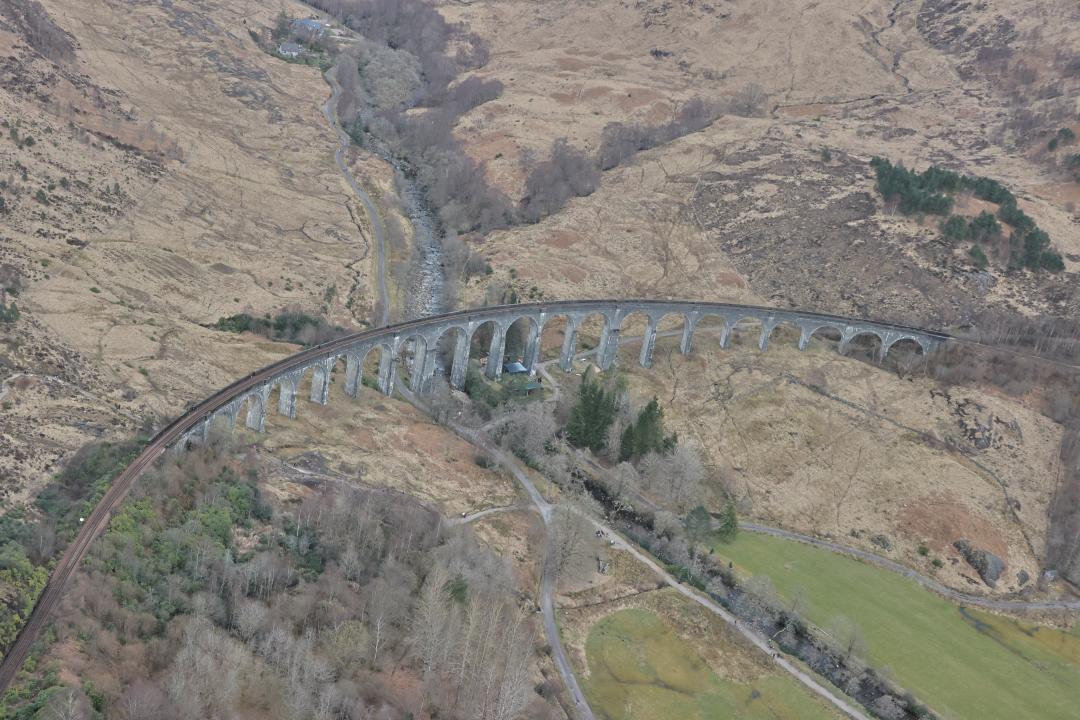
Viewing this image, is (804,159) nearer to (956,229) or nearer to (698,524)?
(956,229)

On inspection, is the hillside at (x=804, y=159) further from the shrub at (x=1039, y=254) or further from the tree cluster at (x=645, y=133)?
the tree cluster at (x=645, y=133)

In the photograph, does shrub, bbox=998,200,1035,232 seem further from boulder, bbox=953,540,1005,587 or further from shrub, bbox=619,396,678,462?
shrub, bbox=619,396,678,462

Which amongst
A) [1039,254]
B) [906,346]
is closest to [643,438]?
[906,346]

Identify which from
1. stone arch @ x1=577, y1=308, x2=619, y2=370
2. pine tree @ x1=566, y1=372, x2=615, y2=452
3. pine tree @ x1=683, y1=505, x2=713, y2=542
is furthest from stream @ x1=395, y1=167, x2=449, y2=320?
pine tree @ x1=683, y1=505, x2=713, y2=542

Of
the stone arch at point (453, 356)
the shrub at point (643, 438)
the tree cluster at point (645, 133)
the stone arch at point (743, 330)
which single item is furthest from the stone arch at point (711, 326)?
the tree cluster at point (645, 133)

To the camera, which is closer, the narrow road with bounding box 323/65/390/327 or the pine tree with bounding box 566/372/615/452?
the pine tree with bounding box 566/372/615/452

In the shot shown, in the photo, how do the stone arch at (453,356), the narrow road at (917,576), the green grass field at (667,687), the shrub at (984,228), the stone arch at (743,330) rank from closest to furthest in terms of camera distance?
1. the green grass field at (667,687)
2. the narrow road at (917,576)
3. the stone arch at (453,356)
4. the stone arch at (743,330)
5. the shrub at (984,228)
